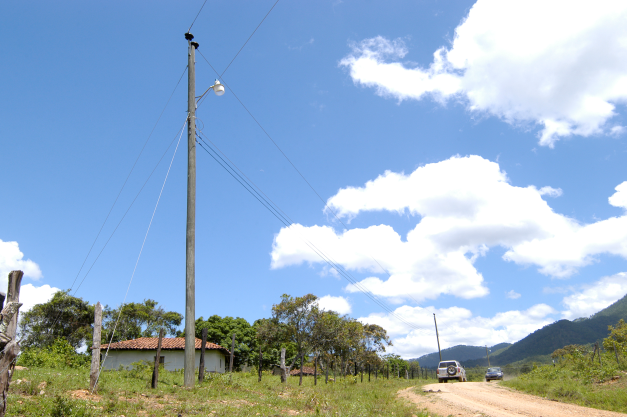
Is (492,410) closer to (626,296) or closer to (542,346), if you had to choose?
(542,346)

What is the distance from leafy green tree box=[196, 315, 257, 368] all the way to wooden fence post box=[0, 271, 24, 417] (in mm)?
53688

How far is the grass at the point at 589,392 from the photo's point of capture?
1543 centimetres

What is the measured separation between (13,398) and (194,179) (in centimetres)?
788

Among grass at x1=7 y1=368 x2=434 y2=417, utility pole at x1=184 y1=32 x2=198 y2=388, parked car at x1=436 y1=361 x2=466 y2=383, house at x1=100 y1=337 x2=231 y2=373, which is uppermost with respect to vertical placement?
utility pole at x1=184 y1=32 x2=198 y2=388

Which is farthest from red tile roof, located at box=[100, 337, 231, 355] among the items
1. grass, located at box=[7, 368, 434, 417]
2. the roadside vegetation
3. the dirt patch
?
the roadside vegetation

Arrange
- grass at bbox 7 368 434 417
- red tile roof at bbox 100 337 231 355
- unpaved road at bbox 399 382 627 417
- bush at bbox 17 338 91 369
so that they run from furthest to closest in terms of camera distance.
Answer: red tile roof at bbox 100 337 231 355 → bush at bbox 17 338 91 369 → unpaved road at bbox 399 382 627 417 → grass at bbox 7 368 434 417

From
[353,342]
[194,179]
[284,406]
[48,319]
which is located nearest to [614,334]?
[353,342]

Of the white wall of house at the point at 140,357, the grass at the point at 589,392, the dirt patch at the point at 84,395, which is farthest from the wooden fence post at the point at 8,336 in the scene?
the white wall of house at the point at 140,357

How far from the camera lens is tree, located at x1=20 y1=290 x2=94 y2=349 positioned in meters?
46.3

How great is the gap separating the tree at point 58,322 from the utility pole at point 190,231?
4223 cm

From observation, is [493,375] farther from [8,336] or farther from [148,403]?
[8,336]

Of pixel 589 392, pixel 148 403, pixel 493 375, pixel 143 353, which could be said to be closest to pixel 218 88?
pixel 148 403

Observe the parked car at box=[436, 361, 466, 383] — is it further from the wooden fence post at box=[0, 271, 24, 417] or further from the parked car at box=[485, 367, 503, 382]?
the wooden fence post at box=[0, 271, 24, 417]

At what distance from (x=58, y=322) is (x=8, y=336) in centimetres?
5134
